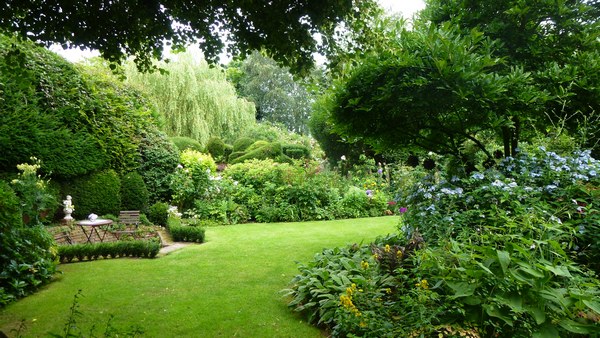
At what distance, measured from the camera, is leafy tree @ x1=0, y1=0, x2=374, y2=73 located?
9.59 ft

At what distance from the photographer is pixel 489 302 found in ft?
6.23

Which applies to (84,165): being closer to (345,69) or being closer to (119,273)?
(119,273)

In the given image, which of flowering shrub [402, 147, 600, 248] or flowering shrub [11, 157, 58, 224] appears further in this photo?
flowering shrub [11, 157, 58, 224]

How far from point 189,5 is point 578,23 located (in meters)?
4.42

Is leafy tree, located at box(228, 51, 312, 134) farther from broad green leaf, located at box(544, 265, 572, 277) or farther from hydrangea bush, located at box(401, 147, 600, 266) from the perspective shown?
broad green leaf, located at box(544, 265, 572, 277)

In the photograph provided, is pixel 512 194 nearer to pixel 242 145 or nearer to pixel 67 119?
pixel 67 119

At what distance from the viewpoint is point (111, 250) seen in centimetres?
641

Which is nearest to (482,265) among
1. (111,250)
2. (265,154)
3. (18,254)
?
(18,254)

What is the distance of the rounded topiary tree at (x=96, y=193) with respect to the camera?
8.72 m

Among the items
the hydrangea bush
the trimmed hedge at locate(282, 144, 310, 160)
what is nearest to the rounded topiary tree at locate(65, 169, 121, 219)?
the hydrangea bush

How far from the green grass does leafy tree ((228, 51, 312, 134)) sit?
2818 cm

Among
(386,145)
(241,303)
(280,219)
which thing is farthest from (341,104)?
(280,219)

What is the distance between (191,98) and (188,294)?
14806 millimetres

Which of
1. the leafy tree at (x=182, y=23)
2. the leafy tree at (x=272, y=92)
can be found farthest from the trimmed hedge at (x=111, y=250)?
the leafy tree at (x=272, y=92)
